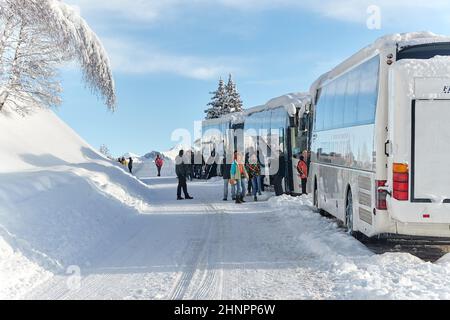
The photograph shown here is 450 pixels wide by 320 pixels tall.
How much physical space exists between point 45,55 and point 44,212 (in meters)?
11.0

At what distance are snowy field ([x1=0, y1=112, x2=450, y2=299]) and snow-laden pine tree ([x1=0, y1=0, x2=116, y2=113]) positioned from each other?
449cm

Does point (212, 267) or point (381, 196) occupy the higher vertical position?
point (381, 196)

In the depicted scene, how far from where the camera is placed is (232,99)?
67062mm

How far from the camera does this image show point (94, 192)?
1498 centimetres

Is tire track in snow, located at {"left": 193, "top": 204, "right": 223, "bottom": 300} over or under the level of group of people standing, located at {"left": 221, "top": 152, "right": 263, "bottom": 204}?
under

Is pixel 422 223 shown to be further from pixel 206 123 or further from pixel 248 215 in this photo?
pixel 206 123

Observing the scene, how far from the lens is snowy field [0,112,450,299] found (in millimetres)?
6438

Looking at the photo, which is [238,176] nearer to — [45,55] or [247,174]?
[247,174]

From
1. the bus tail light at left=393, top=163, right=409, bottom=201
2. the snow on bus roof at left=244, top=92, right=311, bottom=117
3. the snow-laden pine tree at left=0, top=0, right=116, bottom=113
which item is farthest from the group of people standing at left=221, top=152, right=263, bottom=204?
the bus tail light at left=393, top=163, right=409, bottom=201

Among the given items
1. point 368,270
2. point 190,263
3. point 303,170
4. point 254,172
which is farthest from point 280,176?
point 368,270

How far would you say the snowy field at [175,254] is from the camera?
644 centimetres

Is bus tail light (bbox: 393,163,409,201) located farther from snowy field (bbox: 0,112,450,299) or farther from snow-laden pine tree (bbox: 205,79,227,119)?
snow-laden pine tree (bbox: 205,79,227,119)

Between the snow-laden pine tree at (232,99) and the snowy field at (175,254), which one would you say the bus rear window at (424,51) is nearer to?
the snowy field at (175,254)
